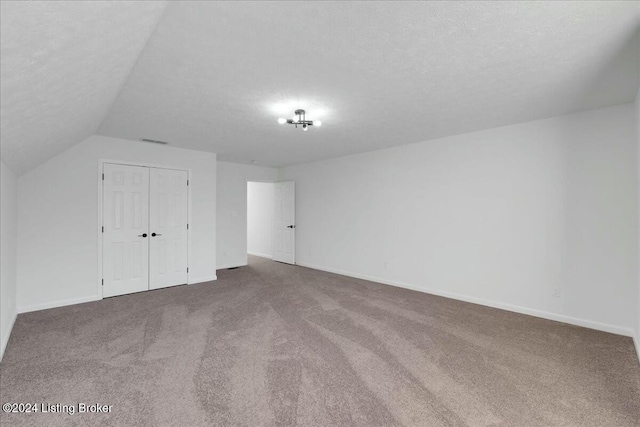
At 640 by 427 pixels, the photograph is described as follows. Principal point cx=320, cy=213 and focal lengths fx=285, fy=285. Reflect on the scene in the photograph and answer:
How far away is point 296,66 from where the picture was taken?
92.0 inches

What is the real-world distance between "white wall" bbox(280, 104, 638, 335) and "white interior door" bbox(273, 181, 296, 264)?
1.89m

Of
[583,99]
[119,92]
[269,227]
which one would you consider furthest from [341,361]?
[269,227]

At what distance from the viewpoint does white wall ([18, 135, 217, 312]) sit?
386cm

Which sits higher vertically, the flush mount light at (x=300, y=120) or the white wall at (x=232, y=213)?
the flush mount light at (x=300, y=120)

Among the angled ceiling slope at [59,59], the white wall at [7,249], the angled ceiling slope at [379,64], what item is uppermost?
the angled ceiling slope at [379,64]

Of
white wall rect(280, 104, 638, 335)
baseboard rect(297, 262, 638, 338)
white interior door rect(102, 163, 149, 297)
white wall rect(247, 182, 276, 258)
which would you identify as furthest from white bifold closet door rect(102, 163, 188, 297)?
baseboard rect(297, 262, 638, 338)

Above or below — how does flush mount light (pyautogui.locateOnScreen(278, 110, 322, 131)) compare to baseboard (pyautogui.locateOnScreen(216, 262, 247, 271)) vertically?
above

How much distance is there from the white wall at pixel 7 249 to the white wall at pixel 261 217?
5.16 meters

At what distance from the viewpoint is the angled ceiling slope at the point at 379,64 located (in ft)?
5.69

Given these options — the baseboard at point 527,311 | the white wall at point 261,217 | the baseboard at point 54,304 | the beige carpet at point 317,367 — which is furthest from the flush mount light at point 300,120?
the white wall at point 261,217

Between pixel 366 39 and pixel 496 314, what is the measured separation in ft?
12.4

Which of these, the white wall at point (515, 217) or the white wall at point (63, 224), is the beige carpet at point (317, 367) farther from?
the white wall at point (515, 217)

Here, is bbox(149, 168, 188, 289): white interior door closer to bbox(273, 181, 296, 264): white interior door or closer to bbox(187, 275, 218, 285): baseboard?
bbox(187, 275, 218, 285): baseboard

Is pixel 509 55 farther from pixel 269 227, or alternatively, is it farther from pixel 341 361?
pixel 269 227
